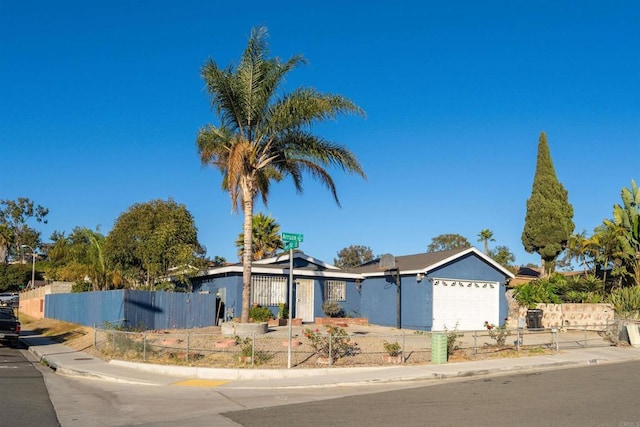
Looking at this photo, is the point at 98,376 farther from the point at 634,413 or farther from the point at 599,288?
the point at 599,288

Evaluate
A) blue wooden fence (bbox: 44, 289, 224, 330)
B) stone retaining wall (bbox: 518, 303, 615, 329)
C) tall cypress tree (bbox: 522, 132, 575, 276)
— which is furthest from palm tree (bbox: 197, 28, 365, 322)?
tall cypress tree (bbox: 522, 132, 575, 276)

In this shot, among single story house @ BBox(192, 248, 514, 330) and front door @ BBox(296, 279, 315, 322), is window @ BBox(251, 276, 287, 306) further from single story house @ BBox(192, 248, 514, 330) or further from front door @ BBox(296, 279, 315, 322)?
front door @ BBox(296, 279, 315, 322)

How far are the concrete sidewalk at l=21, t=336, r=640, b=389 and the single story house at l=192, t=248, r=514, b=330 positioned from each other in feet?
34.9

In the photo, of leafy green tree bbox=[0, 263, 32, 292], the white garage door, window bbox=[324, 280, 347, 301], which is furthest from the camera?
leafy green tree bbox=[0, 263, 32, 292]

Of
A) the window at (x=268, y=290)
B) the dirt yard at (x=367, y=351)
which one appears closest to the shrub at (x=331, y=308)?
the window at (x=268, y=290)

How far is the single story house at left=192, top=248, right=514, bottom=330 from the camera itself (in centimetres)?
2934

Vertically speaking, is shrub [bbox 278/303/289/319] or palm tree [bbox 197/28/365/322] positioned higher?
palm tree [bbox 197/28/365/322]

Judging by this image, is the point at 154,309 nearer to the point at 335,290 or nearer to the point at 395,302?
the point at 335,290

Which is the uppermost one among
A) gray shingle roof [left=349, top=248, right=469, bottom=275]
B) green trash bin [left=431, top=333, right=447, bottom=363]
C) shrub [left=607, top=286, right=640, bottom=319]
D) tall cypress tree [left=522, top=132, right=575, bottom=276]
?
tall cypress tree [left=522, top=132, right=575, bottom=276]

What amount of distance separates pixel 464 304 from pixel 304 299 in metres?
8.23

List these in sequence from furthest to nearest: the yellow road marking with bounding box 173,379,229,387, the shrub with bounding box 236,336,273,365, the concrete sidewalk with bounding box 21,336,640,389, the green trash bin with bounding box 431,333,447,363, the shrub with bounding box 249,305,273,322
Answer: the shrub with bounding box 249,305,273,322 → the green trash bin with bounding box 431,333,447,363 → the shrub with bounding box 236,336,273,365 → the concrete sidewalk with bounding box 21,336,640,389 → the yellow road marking with bounding box 173,379,229,387

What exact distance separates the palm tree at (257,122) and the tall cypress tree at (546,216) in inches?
1182

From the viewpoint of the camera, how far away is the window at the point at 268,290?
29.0 metres

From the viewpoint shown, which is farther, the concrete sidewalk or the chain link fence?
the chain link fence
